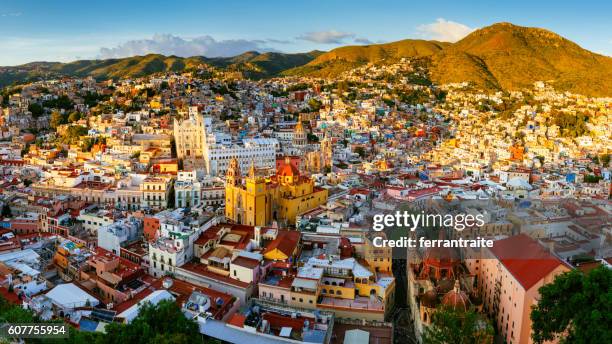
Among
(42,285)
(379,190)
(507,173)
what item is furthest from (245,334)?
(507,173)

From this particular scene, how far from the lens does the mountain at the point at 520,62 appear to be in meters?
98.6

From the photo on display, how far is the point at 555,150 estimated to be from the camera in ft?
167

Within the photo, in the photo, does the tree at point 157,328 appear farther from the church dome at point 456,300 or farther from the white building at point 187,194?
the white building at point 187,194

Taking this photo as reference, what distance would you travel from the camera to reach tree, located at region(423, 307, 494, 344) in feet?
50.8

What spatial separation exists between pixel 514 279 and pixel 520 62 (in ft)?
347

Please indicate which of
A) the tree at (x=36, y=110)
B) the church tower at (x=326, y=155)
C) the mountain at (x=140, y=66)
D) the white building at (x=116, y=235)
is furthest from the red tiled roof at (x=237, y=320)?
the mountain at (x=140, y=66)

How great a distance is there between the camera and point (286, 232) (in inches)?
924

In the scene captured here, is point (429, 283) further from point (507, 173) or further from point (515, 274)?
point (507, 173)

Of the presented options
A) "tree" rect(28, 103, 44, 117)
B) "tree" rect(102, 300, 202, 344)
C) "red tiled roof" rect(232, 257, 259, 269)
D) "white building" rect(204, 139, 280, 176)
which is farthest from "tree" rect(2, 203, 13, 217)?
"tree" rect(28, 103, 44, 117)

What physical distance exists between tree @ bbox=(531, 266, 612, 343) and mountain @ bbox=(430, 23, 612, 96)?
88.5 metres

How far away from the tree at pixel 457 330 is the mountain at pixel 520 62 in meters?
87.7

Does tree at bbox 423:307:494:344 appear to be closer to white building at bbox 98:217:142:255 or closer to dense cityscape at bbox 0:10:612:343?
dense cityscape at bbox 0:10:612:343

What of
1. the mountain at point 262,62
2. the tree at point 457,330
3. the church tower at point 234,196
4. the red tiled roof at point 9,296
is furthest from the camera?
the mountain at point 262,62

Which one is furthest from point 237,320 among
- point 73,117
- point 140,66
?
point 140,66
